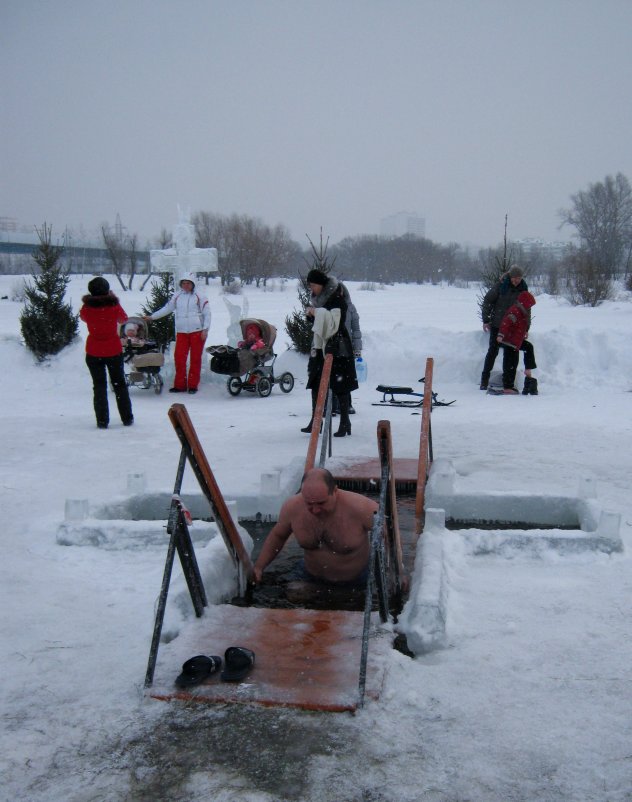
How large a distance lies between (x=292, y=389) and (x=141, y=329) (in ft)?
7.92

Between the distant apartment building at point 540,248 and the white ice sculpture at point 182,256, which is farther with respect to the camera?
the distant apartment building at point 540,248

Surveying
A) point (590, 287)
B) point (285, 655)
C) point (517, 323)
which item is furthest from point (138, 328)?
point (590, 287)

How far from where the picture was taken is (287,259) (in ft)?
209

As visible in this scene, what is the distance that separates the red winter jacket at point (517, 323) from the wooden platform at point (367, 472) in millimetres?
4331

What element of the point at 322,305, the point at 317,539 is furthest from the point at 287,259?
the point at 317,539

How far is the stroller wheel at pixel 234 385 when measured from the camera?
10.9 m

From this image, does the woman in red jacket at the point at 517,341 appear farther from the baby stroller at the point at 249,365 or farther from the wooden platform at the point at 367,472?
the wooden platform at the point at 367,472

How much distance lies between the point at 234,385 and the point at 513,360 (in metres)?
3.96

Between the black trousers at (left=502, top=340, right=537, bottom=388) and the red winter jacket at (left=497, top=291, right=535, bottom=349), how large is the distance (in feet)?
0.48

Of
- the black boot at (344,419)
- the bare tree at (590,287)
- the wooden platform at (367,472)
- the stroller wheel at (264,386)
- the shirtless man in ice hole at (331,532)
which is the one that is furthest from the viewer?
the bare tree at (590,287)

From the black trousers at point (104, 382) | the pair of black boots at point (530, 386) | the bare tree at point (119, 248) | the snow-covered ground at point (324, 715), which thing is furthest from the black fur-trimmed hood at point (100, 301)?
the bare tree at point (119, 248)

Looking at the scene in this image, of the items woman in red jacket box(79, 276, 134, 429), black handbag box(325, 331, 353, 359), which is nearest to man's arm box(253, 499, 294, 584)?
black handbag box(325, 331, 353, 359)

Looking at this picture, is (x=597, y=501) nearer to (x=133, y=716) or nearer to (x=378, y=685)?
(x=378, y=685)

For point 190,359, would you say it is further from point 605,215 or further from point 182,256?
point 605,215
